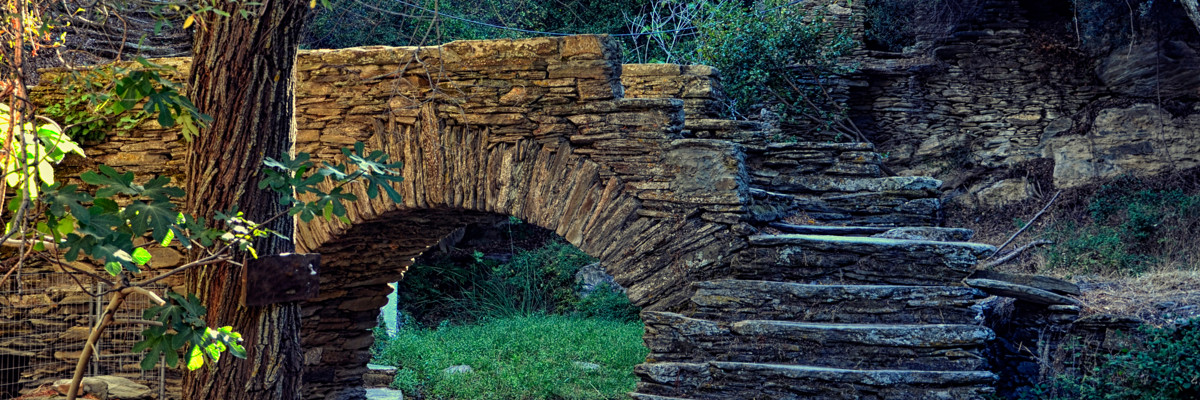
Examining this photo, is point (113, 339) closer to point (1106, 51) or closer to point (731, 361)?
point (731, 361)

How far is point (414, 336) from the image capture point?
1100cm

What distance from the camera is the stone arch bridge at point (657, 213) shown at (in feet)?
14.9

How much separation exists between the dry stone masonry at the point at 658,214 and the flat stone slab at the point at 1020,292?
0.12m

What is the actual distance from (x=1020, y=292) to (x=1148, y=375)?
3.40 ft

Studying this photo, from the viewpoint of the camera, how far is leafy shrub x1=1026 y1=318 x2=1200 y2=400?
5.53 m

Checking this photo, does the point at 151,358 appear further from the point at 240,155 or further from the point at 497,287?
the point at 497,287

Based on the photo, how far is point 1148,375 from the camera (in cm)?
566

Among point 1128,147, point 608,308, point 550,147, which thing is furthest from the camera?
point 608,308

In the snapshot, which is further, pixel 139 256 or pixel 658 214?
pixel 658 214

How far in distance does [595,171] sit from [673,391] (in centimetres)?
126

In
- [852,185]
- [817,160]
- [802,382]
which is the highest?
[817,160]

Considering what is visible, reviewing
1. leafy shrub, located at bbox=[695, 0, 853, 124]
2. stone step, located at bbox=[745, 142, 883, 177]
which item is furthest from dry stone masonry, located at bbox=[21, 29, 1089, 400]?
leafy shrub, located at bbox=[695, 0, 853, 124]

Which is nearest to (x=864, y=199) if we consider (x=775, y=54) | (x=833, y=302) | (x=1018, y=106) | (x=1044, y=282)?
(x=1044, y=282)

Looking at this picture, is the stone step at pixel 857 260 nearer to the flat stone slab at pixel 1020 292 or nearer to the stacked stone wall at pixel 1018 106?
the flat stone slab at pixel 1020 292
